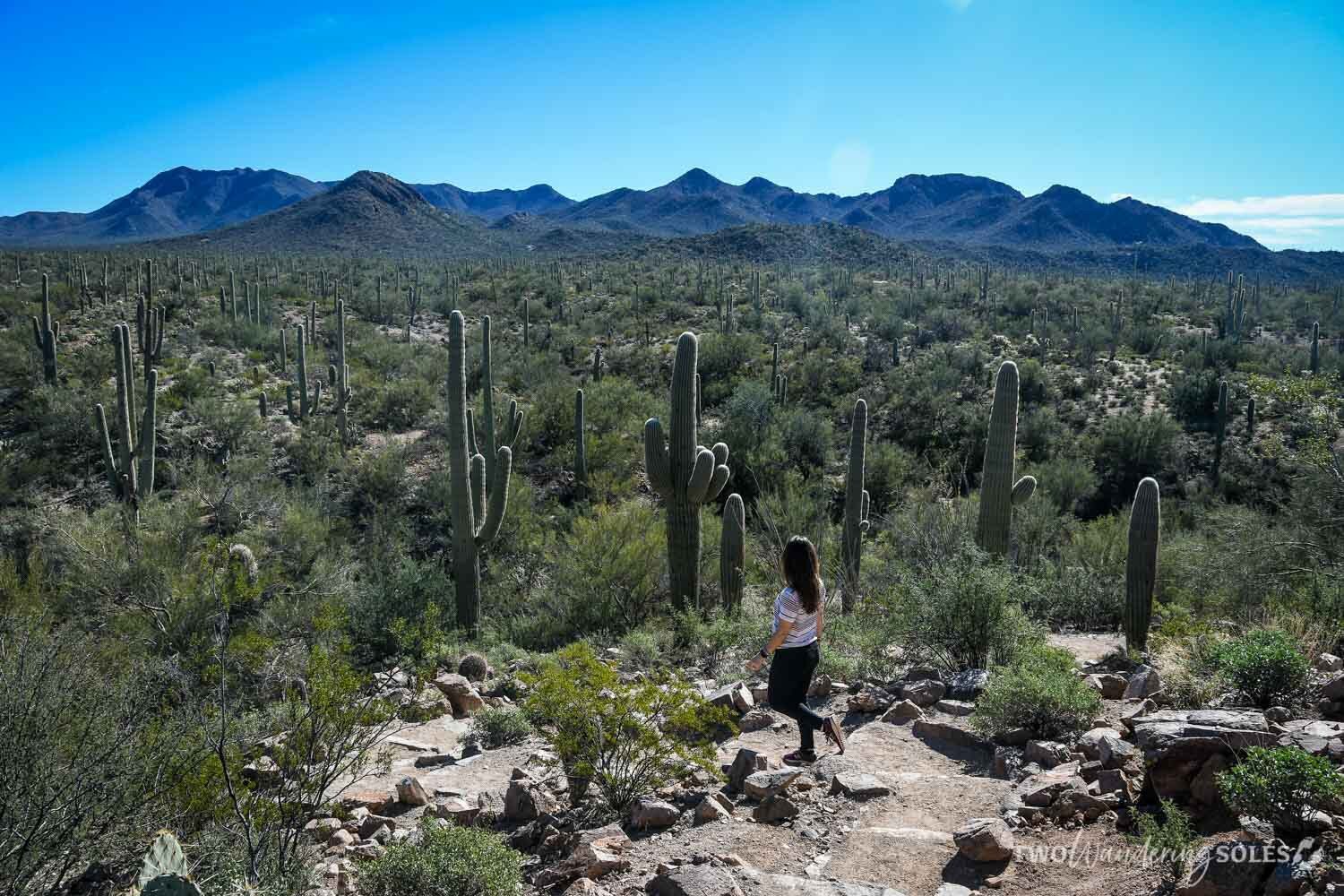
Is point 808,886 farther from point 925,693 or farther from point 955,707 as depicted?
point 925,693

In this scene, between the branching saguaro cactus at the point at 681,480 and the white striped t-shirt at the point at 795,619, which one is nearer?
the white striped t-shirt at the point at 795,619

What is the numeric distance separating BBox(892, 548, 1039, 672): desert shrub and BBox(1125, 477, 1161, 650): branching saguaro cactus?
2.62 meters

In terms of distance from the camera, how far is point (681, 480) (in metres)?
10.7

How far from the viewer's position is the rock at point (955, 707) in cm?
637

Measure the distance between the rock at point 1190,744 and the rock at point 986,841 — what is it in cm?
85

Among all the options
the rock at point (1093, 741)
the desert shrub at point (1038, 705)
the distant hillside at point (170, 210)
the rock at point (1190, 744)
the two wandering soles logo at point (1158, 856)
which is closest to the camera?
the two wandering soles logo at point (1158, 856)

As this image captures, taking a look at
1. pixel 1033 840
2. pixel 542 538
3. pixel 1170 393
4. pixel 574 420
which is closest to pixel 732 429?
pixel 574 420

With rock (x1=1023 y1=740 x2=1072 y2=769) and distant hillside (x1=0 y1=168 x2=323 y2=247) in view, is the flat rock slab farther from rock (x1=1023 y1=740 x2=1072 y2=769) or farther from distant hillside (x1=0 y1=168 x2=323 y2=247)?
distant hillside (x1=0 y1=168 x2=323 y2=247)

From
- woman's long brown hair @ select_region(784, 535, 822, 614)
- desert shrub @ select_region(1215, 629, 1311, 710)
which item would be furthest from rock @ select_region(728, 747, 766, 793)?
desert shrub @ select_region(1215, 629, 1311, 710)

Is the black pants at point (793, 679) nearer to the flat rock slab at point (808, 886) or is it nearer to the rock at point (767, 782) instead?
the rock at point (767, 782)

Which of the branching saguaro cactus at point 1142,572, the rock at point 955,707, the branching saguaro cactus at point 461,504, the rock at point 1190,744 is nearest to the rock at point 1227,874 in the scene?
the rock at point 1190,744

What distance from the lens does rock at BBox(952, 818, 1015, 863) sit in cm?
404

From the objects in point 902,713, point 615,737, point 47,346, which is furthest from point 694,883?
point 47,346

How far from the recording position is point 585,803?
5.19 meters
